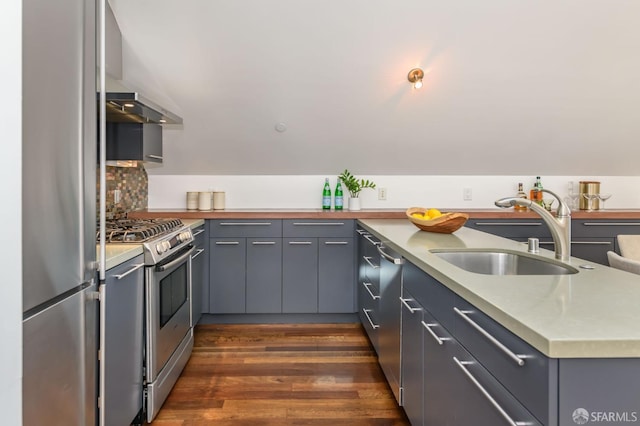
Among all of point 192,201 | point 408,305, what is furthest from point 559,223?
point 192,201

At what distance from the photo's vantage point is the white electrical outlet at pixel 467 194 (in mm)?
3996

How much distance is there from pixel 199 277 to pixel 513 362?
2.65 meters

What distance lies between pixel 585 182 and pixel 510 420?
11.7 feet

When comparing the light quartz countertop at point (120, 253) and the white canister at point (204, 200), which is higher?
the white canister at point (204, 200)

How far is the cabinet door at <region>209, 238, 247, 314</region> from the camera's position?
3389mm

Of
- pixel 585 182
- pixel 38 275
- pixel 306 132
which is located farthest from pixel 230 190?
pixel 585 182

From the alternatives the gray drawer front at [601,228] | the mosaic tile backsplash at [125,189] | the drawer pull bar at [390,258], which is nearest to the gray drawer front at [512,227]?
Answer: the gray drawer front at [601,228]

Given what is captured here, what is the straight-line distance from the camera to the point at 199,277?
127 inches

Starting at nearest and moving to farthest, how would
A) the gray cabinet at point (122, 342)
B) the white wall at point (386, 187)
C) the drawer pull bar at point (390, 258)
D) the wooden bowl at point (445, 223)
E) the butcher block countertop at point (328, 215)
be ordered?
1. the gray cabinet at point (122, 342)
2. the drawer pull bar at point (390, 258)
3. the wooden bowl at point (445, 223)
4. the butcher block countertop at point (328, 215)
5. the white wall at point (386, 187)

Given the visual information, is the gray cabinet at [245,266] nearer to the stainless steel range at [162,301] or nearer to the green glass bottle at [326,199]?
the green glass bottle at [326,199]

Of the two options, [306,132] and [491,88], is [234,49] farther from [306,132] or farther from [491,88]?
[491,88]

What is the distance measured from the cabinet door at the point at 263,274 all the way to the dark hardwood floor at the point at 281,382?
8.2 inches

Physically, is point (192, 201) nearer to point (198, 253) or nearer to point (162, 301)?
point (198, 253)

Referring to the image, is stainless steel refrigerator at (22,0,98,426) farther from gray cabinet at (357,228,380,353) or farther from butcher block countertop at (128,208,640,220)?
butcher block countertop at (128,208,640,220)
